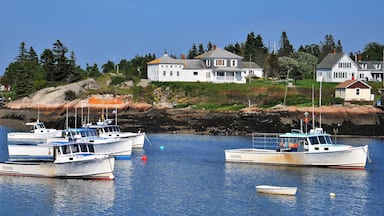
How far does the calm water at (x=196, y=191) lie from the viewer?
38125 millimetres

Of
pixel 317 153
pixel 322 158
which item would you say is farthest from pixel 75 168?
pixel 322 158

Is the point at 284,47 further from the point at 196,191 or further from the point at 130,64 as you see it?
the point at 196,191

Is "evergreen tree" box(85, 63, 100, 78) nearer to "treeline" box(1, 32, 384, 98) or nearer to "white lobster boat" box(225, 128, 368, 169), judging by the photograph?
"treeline" box(1, 32, 384, 98)

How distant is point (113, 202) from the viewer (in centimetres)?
3956

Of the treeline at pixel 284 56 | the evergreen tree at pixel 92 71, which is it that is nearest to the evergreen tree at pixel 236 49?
the treeline at pixel 284 56

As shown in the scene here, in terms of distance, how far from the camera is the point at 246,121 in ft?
285

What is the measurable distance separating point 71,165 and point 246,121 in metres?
44.1

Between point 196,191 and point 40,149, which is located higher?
point 40,149

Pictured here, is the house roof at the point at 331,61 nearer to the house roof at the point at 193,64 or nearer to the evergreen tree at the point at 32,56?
the house roof at the point at 193,64

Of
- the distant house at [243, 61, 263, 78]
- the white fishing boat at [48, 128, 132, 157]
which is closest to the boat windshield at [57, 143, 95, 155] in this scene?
the white fishing boat at [48, 128, 132, 157]

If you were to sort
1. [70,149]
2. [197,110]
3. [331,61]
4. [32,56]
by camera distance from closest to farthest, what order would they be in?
[70,149]
[197,110]
[331,61]
[32,56]

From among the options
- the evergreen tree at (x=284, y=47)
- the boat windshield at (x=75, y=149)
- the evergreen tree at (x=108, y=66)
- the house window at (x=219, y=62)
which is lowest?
the boat windshield at (x=75, y=149)

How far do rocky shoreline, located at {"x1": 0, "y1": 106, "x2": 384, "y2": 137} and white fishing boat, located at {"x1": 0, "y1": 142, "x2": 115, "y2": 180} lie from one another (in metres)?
33.4

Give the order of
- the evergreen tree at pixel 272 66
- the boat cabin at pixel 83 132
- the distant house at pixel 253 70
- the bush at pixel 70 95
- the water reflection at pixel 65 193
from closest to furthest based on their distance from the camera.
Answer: the water reflection at pixel 65 193, the boat cabin at pixel 83 132, the bush at pixel 70 95, the evergreen tree at pixel 272 66, the distant house at pixel 253 70
